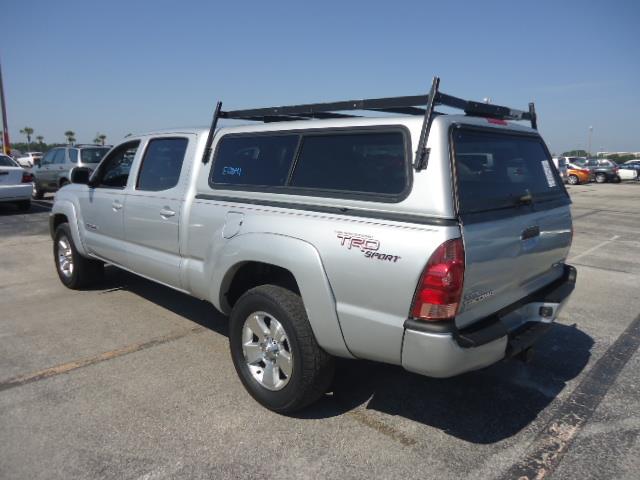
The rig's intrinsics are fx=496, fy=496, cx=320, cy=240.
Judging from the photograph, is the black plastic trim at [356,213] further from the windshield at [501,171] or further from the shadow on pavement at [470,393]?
the shadow on pavement at [470,393]

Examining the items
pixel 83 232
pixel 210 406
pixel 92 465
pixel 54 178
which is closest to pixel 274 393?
pixel 210 406

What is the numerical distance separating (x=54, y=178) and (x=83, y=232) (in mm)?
11002

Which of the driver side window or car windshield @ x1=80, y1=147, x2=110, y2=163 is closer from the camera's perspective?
the driver side window

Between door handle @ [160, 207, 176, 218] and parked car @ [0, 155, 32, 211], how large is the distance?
1085cm

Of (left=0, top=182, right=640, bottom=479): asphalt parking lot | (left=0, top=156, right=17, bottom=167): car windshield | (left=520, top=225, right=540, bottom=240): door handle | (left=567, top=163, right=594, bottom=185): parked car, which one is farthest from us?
(left=567, top=163, right=594, bottom=185): parked car

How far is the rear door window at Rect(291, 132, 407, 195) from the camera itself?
9.25ft

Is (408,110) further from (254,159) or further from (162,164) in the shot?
(162,164)

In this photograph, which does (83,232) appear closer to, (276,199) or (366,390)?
(276,199)

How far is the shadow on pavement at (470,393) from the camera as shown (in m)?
3.18

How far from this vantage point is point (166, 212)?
4.20m

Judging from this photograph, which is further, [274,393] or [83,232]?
[83,232]

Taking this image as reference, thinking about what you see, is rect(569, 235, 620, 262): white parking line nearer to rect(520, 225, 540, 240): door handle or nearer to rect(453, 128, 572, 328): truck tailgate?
rect(453, 128, 572, 328): truck tailgate

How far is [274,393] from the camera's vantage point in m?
3.22

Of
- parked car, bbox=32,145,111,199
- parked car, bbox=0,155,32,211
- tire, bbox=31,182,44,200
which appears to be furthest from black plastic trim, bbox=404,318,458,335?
tire, bbox=31,182,44,200
